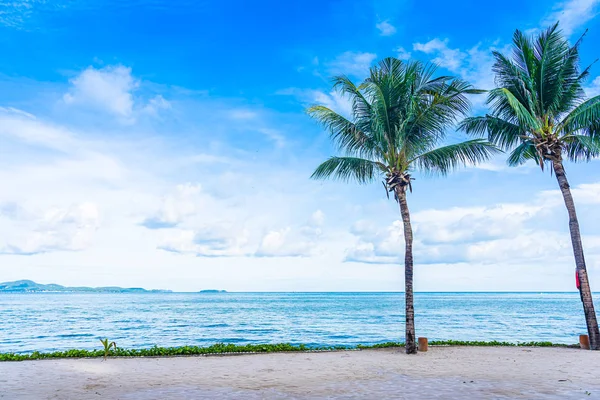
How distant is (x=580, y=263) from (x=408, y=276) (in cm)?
552

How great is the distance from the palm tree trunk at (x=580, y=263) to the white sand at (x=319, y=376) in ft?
3.77

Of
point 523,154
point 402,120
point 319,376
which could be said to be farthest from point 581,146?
point 319,376

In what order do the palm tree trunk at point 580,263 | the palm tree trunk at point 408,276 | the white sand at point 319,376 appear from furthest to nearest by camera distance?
the palm tree trunk at point 580,263
the palm tree trunk at point 408,276
the white sand at point 319,376

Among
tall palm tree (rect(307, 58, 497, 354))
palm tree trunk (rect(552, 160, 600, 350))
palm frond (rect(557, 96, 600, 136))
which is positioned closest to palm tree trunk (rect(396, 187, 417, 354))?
tall palm tree (rect(307, 58, 497, 354))

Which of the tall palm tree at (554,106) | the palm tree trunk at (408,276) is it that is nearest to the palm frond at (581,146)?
the tall palm tree at (554,106)

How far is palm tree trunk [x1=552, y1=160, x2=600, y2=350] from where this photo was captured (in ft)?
45.3

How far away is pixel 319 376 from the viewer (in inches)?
396

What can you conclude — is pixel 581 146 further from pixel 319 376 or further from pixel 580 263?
pixel 319 376

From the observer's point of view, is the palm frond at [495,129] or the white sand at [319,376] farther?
the palm frond at [495,129]

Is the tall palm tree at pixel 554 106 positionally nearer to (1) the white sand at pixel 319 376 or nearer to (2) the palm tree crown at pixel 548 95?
(2) the palm tree crown at pixel 548 95

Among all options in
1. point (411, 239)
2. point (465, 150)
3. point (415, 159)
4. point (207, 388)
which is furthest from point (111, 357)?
point (465, 150)

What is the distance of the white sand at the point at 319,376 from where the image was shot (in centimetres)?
820

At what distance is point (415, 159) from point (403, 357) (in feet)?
20.6

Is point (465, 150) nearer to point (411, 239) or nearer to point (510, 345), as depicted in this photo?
point (411, 239)
